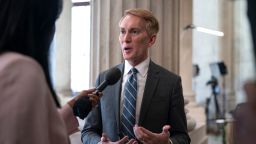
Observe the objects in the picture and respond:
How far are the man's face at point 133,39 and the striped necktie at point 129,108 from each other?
5.8 inches

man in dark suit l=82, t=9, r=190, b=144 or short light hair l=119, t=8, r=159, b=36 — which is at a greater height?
short light hair l=119, t=8, r=159, b=36

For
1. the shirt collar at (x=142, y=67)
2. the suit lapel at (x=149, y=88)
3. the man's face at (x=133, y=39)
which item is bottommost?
the suit lapel at (x=149, y=88)

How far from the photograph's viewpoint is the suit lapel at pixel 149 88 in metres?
2.53

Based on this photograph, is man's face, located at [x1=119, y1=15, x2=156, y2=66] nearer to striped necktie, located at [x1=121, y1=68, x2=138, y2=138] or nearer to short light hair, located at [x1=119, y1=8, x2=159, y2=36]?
short light hair, located at [x1=119, y1=8, x2=159, y2=36]

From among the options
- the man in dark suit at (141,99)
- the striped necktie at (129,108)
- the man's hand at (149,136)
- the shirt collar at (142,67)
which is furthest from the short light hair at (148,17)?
the man's hand at (149,136)

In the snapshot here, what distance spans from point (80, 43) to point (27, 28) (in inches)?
109

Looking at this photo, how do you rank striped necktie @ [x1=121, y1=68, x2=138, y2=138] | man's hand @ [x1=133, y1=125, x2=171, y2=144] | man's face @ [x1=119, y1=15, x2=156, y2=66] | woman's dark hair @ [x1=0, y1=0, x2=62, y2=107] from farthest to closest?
1. man's face @ [x1=119, y1=15, x2=156, y2=66]
2. striped necktie @ [x1=121, y1=68, x2=138, y2=138]
3. man's hand @ [x1=133, y1=125, x2=171, y2=144]
4. woman's dark hair @ [x1=0, y1=0, x2=62, y2=107]

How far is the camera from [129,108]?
99.7 inches

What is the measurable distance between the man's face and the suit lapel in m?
0.10

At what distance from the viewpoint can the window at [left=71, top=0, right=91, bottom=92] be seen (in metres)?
4.00

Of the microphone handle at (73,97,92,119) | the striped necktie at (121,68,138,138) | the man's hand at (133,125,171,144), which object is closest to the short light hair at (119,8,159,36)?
the striped necktie at (121,68,138,138)

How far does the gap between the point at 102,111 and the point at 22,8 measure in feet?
4.64

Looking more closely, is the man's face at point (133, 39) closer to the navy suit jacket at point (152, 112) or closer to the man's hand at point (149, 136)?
the navy suit jacket at point (152, 112)

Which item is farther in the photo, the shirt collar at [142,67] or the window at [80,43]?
the window at [80,43]
